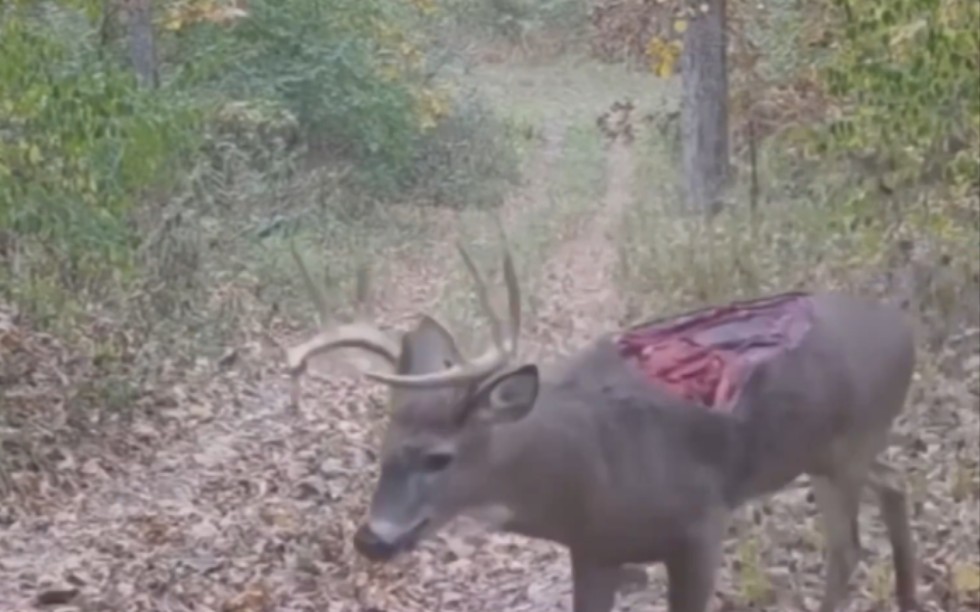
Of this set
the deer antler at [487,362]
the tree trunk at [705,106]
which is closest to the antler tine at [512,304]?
the deer antler at [487,362]

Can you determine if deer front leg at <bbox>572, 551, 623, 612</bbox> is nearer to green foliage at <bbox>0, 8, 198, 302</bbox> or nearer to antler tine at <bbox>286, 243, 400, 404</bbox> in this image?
antler tine at <bbox>286, 243, 400, 404</bbox>

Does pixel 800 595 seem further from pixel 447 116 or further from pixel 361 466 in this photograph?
pixel 447 116

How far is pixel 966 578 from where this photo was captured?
144 inches

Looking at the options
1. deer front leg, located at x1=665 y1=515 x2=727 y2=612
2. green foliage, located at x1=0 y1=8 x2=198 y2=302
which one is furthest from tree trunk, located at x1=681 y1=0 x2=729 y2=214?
deer front leg, located at x1=665 y1=515 x2=727 y2=612

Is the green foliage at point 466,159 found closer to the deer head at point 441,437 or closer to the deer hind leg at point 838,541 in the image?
the deer hind leg at point 838,541

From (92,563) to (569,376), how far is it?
5.36ft

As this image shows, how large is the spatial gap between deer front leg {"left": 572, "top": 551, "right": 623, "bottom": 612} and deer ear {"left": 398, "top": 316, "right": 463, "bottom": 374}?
1.33 ft

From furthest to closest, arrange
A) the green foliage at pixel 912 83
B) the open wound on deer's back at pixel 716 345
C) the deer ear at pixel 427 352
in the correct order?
the green foliage at pixel 912 83 < the open wound on deer's back at pixel 716 345 < the deer ear at pixel 427 352

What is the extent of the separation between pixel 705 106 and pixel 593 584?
12.3 feet

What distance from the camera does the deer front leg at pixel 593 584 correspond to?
3.10 metres

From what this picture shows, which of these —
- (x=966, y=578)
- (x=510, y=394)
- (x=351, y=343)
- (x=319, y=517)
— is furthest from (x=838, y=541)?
(x=319, y=517)

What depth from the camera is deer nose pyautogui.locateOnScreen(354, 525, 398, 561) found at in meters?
2.81

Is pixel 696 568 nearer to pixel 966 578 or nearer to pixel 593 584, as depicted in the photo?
pixel 593 584

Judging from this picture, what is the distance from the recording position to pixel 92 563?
4312mm
